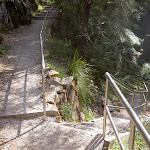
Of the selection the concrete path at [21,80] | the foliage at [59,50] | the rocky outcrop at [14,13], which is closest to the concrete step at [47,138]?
the concrete path at [21,80]

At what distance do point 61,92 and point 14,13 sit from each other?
992 cm

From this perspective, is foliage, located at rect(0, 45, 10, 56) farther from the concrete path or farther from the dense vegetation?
the dense vegetation

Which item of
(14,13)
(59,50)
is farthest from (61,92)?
(14,13)

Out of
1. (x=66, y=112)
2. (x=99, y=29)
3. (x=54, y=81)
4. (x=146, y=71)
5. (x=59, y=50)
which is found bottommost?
(x=146, y=71)

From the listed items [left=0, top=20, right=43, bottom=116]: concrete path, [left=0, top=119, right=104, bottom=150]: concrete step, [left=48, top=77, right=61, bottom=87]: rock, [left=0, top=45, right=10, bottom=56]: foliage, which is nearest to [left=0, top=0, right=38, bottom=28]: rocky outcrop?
[left=0, top=20, right=43, bottom=116]: concrete path

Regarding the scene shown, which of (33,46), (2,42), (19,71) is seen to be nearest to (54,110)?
(19,71)

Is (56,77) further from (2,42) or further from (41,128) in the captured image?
(2,42)

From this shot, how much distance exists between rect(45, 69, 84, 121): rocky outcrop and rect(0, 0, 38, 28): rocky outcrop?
7.29m

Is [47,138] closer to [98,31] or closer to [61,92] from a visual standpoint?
[61,92]

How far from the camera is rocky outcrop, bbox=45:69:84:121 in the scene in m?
4.72

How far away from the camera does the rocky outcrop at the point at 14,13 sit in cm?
1183

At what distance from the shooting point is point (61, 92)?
5.15m

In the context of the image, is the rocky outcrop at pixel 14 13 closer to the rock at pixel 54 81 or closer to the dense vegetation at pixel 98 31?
the dense vegetation at pixel 98 31

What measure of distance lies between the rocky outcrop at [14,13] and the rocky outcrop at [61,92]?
729 cm
